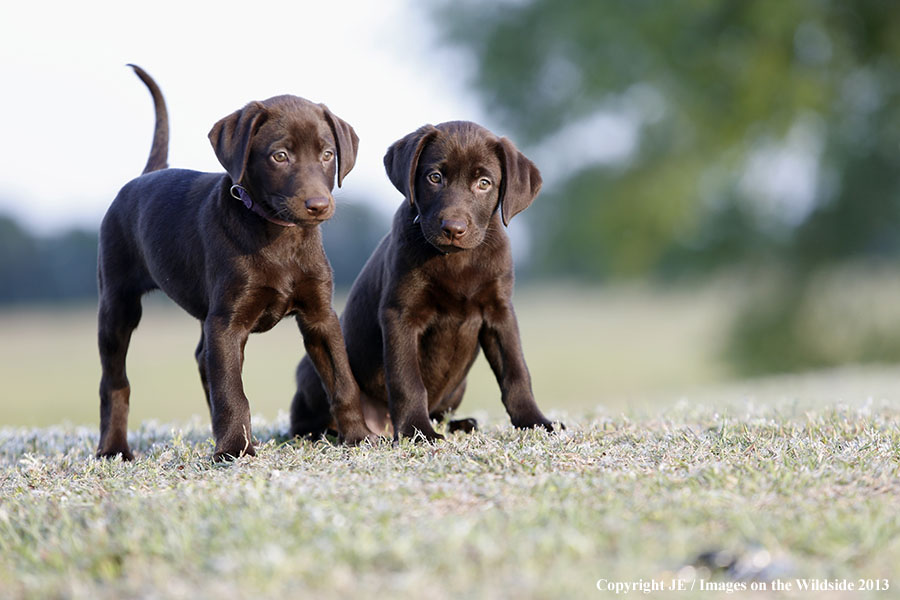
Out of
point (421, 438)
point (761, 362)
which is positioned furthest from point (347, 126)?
point (761, 362)

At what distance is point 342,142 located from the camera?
5406 mm

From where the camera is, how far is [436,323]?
18.7ft

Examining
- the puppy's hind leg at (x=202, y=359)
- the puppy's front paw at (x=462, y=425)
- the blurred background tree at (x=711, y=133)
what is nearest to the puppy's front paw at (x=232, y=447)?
the puppy's hind leg at (x=202, y=359)

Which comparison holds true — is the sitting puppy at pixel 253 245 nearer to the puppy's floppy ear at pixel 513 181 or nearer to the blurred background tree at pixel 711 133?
the puppy's floppy ear at pixel 513 181

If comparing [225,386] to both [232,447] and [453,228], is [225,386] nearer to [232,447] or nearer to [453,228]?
[232,447]

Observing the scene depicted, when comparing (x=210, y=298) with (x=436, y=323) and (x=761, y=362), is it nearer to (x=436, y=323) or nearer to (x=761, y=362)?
(x=436, y=323)

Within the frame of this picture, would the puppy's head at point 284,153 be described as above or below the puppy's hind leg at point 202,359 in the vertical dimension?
above

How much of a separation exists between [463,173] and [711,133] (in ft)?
54.8

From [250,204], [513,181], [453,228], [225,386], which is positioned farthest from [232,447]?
[513,181]

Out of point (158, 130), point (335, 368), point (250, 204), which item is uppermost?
point (158, 130)

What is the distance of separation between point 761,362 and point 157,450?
20970 millimetres

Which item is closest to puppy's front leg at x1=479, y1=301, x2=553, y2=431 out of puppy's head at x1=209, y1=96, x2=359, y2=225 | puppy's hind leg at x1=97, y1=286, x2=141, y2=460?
puppy's head at x1=209, y1=96, x2=359, y2=225

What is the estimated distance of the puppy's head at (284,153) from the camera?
504cm

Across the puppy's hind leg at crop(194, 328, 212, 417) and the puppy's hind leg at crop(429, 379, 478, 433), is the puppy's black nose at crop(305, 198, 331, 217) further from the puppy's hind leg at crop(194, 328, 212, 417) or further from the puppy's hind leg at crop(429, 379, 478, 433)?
the puppy's hind leg at crop(429, 379, 478, 433)
